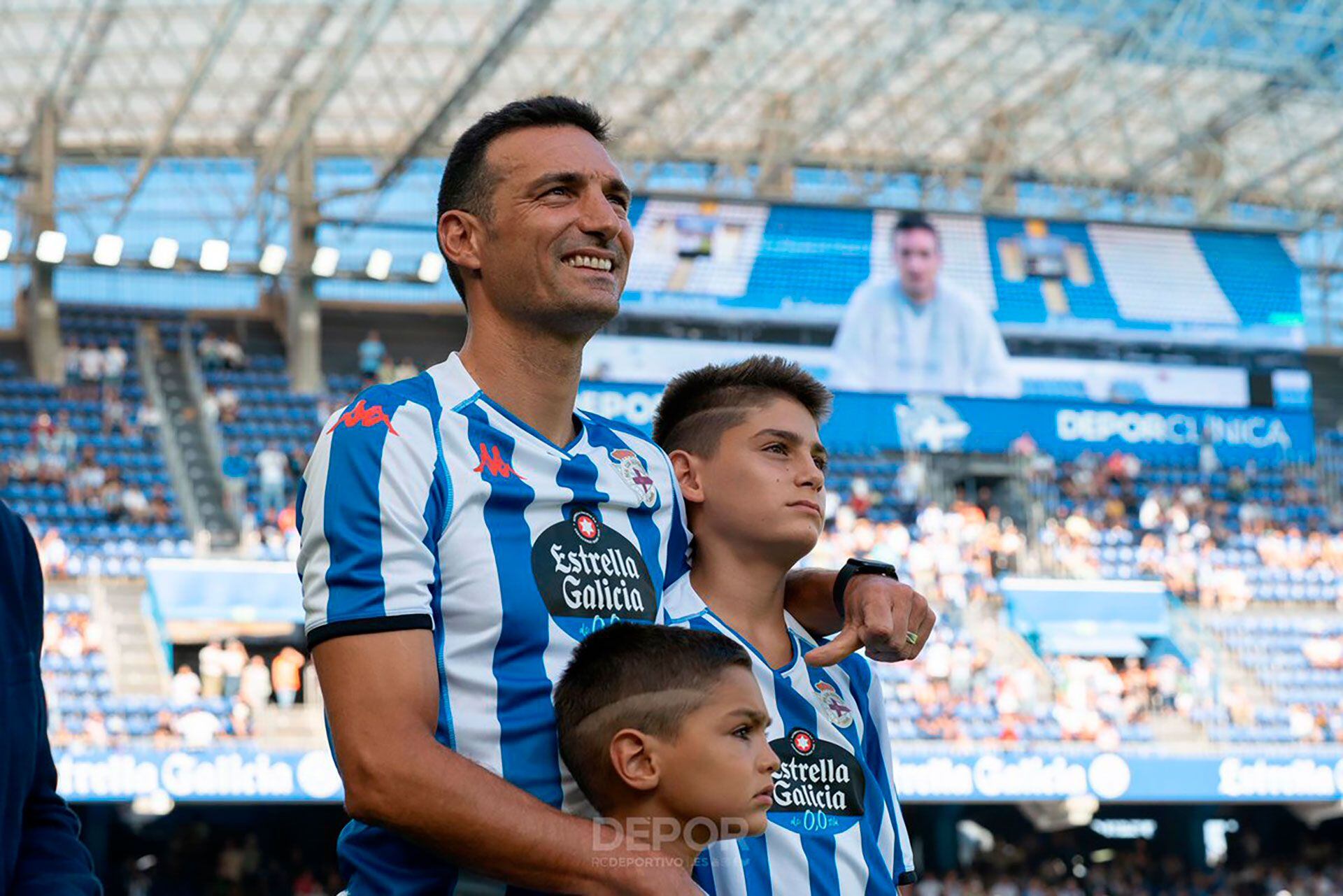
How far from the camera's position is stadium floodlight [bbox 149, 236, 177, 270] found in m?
22.8

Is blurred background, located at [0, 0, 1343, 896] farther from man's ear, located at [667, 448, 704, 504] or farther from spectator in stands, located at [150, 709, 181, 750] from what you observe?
man's ear, located at [667, 448, 704, 504]

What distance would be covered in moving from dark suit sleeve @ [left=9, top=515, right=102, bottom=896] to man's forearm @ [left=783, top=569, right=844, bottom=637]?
A: 1.42 m

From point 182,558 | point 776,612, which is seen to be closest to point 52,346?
point 182,558

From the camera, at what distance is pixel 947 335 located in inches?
962

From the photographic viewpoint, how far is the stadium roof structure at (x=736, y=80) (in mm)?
22422

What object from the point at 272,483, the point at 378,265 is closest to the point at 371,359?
the point at 378,265

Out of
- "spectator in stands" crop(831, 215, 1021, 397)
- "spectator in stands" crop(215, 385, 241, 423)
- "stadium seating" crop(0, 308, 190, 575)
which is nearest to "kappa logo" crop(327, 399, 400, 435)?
"stadium seating" crop(0, 308, 190, 575)

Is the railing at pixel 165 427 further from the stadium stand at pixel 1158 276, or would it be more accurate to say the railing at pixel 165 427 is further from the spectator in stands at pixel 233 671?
the stadium stand at pixel 1158 276

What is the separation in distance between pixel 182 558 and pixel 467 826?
17.3 metres

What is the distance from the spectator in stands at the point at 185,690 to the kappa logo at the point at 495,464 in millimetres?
14519

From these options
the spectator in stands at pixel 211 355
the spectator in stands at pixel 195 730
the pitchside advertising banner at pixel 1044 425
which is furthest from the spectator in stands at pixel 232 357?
the spectator in stands at pixel 195 730

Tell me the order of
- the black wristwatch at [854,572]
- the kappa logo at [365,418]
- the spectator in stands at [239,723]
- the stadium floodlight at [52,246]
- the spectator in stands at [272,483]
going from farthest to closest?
the stadium floodlight at [52,246] → the spectator in stands at [272,483] → the spectator in stands at [239,723] → the black wristwatch at [854,572] → the kappa logo at [365,418]

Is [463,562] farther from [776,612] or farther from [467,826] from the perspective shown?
[776,612]

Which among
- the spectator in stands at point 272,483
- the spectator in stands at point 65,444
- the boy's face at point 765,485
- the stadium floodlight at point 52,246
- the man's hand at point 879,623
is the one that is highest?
the stadium floodlight at point 52,246
